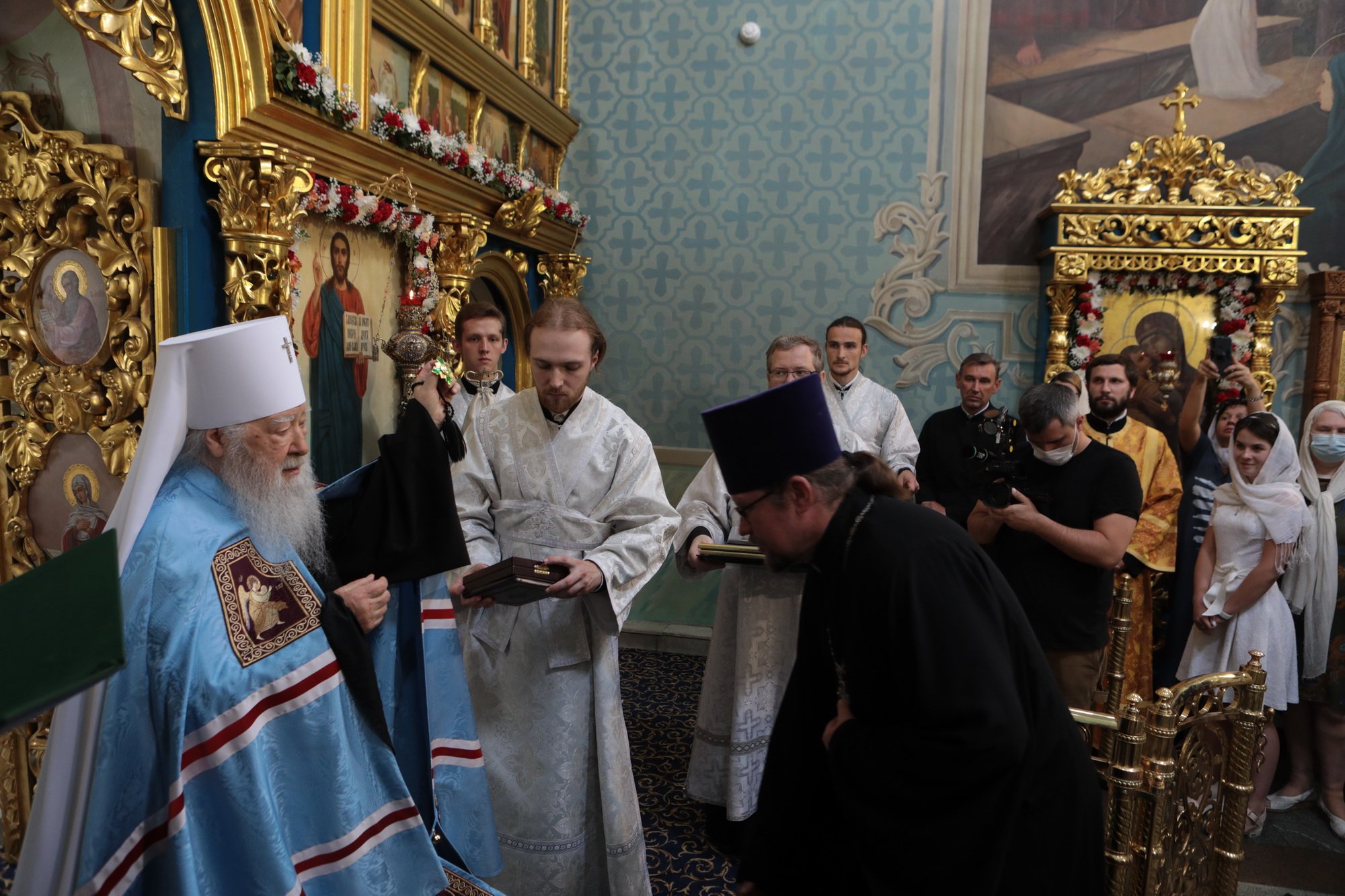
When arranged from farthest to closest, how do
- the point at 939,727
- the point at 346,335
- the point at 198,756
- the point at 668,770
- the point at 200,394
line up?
the point at 668,770
the point at 346,335
the point at 200,394
the point at 198,756
the point at 939,727

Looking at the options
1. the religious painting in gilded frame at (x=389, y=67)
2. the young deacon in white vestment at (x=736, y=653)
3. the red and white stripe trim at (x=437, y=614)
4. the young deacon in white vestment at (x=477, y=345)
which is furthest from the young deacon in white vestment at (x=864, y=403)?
the religious painting in gilded frame at (x=389, y=67)

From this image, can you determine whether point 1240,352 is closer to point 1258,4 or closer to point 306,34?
point 1258,4

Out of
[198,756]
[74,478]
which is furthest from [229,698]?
[74,478]

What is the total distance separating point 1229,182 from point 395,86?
528 cm

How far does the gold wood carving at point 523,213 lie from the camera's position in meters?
5.55

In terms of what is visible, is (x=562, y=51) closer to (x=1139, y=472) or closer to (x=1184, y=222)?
(x=1184, y=222)

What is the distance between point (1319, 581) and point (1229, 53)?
155 inches

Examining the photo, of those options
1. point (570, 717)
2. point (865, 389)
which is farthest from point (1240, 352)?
point (570, 717)

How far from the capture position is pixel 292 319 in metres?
3.48

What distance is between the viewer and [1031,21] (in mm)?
6426

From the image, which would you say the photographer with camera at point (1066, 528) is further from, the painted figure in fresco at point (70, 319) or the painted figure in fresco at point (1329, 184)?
the painted figure in fresco at point (1329, 184)

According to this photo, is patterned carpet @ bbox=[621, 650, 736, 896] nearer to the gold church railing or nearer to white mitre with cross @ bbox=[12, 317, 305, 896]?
the gold church railing

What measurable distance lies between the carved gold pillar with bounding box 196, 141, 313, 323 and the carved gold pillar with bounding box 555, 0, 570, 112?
4101 millimetres

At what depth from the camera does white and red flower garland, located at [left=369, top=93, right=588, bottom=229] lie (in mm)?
4121
